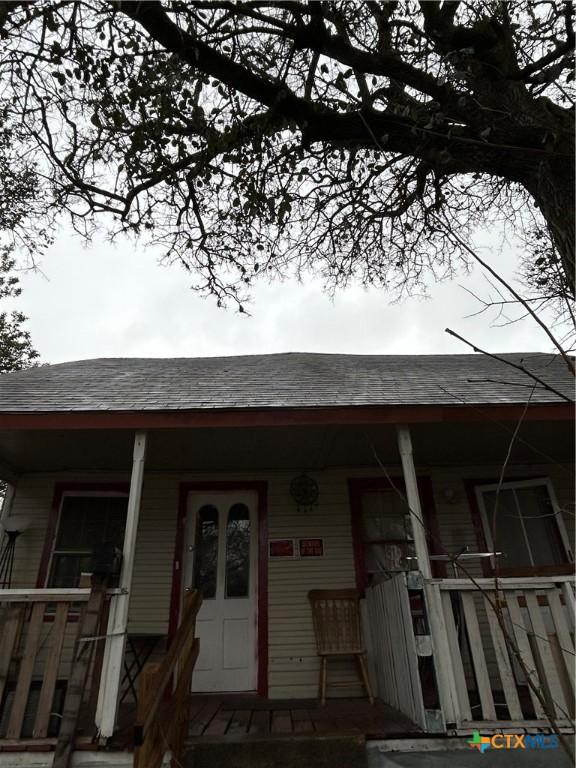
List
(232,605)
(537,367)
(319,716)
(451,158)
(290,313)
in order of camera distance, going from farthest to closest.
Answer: (290,313)
(537,367)
(232,605)
(451,158)
(319,716)

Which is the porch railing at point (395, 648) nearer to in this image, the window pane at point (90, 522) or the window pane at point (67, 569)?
the window pane at point (90, 522)

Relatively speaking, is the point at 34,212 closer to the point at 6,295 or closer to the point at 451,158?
the point at 451,158

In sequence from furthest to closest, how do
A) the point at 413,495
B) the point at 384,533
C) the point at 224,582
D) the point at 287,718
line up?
1. the point at 384,533
2. the point at 224,582
3. the point at 413,495
4. the point at 287,718

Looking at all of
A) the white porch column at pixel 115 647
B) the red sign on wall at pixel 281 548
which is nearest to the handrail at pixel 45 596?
the white porch column at pixel 115 647

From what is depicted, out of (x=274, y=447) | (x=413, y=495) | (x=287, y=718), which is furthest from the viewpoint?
(x=274, y=447)

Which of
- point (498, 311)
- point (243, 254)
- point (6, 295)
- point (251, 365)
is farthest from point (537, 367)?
point (6, 295)

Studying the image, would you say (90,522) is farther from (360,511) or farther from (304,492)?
(360,511)

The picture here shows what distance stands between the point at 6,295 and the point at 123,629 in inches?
730

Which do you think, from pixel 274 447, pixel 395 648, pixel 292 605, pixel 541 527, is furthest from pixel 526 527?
pixel 274 447

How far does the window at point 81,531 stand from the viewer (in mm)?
5934

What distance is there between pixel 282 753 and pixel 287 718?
905 millimetres

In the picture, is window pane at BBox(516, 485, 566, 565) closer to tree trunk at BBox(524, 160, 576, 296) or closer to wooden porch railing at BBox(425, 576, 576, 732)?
wooden porch railing at BBox(425, 576, 576, 732)

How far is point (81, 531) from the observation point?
6.13 meters

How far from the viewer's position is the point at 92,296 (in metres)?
10.5
